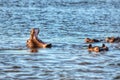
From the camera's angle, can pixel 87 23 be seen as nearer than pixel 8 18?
Yes

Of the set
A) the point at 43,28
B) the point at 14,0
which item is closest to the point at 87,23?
the point at 43,28

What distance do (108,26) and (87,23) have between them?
305 centimetres

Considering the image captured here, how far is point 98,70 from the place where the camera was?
24.5 m

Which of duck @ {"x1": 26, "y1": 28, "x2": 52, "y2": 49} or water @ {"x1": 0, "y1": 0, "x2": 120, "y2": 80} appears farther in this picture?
duck @ {"x1": 26, "y1": 28, "x2": 52, "y2": 49}

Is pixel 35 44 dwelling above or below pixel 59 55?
above

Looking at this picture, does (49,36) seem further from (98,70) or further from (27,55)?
(98,70)

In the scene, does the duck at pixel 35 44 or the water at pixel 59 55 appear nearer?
the water at pixel 59 55

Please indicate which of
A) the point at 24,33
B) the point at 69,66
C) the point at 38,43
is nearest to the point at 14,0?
the point at 24,33

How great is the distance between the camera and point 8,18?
5369 cm

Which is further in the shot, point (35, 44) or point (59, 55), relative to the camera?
point (35, 44)

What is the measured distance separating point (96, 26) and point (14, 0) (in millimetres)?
47518

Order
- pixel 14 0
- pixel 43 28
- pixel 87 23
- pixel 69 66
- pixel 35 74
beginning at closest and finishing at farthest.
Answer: pixel 35 74, pixel 69 66, pixel 43 28, pixel 87 23, pixel 14 0

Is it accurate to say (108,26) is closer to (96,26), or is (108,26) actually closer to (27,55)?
(96,26)

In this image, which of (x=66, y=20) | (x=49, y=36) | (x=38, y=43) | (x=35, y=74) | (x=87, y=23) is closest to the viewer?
(x=35, y=74)
